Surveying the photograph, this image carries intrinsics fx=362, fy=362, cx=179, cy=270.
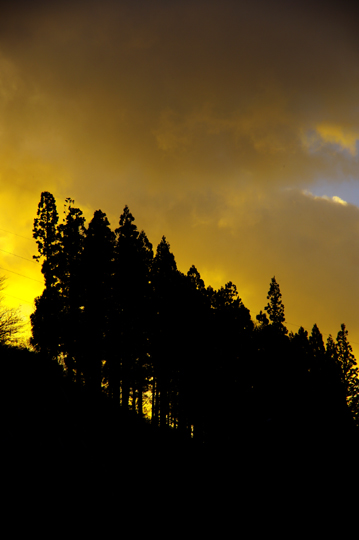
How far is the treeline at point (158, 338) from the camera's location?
30.6 m

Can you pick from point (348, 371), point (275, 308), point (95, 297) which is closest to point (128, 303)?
point (95, 297)

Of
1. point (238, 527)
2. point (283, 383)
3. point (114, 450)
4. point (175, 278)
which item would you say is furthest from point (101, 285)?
point (283, 383)

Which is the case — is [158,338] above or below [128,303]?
below

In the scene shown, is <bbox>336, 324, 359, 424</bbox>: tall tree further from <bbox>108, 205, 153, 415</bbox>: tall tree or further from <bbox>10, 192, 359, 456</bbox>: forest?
<bbox>108, 205, 153, 415</bbox>: tall tree

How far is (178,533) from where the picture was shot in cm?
1405

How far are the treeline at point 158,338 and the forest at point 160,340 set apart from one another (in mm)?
90

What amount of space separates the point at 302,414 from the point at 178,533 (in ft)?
94.4

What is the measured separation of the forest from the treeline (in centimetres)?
9

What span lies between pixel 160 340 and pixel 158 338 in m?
0.26

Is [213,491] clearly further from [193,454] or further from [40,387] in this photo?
[40,387]

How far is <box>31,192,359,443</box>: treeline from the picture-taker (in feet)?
100

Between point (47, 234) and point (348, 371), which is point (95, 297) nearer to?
point (47, 234)

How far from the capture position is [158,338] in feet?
108

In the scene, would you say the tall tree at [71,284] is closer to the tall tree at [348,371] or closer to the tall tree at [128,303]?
the tall tree at [128,303]
